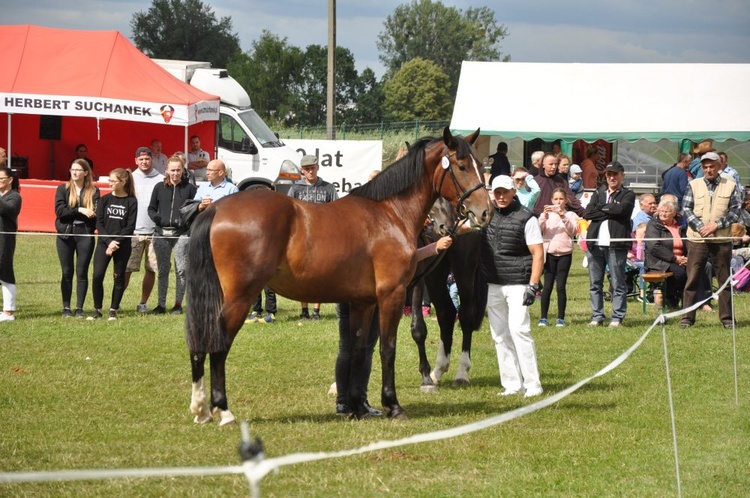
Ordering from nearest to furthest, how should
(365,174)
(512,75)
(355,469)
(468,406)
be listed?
(355,469) < (468,406) < (365,174) < (512,75)

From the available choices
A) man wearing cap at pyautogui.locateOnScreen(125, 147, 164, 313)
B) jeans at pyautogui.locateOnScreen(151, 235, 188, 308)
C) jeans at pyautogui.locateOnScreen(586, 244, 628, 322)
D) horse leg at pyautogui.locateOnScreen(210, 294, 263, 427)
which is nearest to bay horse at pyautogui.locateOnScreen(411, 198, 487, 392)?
horse leg at pyautogui.locateOnScreen(210, 294, 263, 427)

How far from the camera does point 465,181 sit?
26.6 ft

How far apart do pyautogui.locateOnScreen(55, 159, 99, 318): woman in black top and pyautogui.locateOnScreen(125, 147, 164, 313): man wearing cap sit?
62cm

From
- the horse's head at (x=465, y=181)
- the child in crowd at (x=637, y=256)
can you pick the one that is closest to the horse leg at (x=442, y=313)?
the horse's head at (x=465, y=181)

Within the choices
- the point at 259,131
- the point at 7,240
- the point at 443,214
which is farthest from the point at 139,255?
the point at 259,131

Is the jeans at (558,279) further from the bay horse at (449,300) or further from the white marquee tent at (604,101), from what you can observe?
the white marquee tent at (604,101)

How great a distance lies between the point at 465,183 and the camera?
8.11m

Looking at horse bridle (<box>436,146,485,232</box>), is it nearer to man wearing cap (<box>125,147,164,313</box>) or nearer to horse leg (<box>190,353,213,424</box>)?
horse leg (<box>190,353,213,424</box>)

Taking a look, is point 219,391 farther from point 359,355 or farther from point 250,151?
point 250,151

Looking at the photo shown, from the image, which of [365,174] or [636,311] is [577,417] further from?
[365,174]

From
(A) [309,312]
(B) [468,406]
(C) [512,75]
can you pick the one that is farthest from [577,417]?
(C) [512,75]

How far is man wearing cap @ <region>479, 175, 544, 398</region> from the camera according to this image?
29.4 feet

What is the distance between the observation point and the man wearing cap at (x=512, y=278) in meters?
8.97

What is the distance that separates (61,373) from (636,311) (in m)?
9.20
